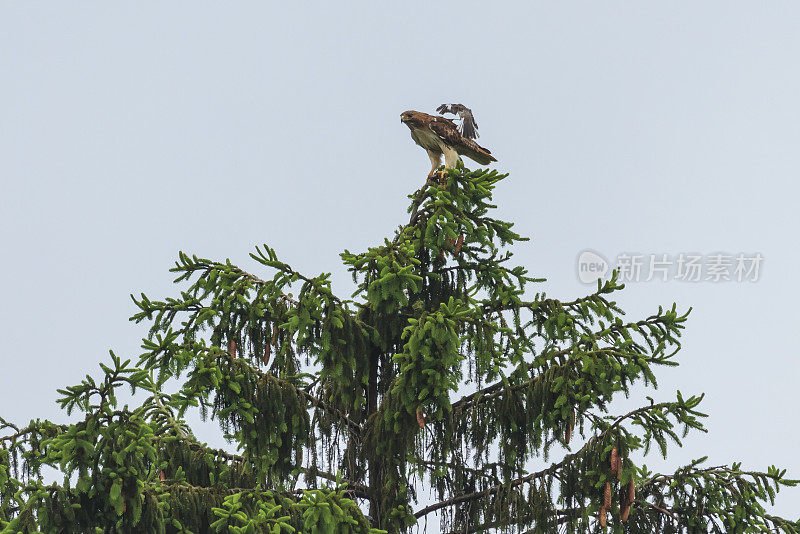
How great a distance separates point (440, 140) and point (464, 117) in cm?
46

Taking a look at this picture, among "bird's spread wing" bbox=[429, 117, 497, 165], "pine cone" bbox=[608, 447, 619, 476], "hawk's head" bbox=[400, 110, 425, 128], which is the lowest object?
"pine cone" bbox=[608, 447, 619, 476]

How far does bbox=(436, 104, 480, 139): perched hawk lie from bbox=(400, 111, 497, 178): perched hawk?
11cm

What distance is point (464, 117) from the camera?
1122 centimetres

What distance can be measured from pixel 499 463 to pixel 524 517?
0.61 meters

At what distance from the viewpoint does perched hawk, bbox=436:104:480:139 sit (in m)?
11.1

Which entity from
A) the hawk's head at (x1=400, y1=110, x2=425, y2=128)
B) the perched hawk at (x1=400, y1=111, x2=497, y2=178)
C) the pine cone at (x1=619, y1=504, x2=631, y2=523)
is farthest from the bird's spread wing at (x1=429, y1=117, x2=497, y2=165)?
the pine cone at (x1=619, y1=504, x2=631, y2=523)

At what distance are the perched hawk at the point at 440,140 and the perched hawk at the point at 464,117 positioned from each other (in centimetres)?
11

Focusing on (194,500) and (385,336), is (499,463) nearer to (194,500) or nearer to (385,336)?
(385,336)

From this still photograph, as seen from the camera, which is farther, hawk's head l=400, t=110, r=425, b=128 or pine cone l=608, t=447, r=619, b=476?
hawk's head l=400, t=110, r=425, b=128

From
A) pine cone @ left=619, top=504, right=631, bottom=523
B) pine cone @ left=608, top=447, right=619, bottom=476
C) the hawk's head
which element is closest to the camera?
pine cone @ left=608, top=447, right=619, bottom=476

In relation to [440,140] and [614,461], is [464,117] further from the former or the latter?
[614,461]

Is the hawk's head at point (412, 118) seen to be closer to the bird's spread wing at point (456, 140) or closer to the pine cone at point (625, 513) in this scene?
the bird's spread wing at point (456, 140)

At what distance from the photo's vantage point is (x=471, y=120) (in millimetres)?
11211

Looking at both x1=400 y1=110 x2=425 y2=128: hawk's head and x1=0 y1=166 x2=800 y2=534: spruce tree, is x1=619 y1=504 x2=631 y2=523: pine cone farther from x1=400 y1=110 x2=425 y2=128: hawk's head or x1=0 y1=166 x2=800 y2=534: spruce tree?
x1=400 y1=110 x2=425 y2=128: hawk's head
